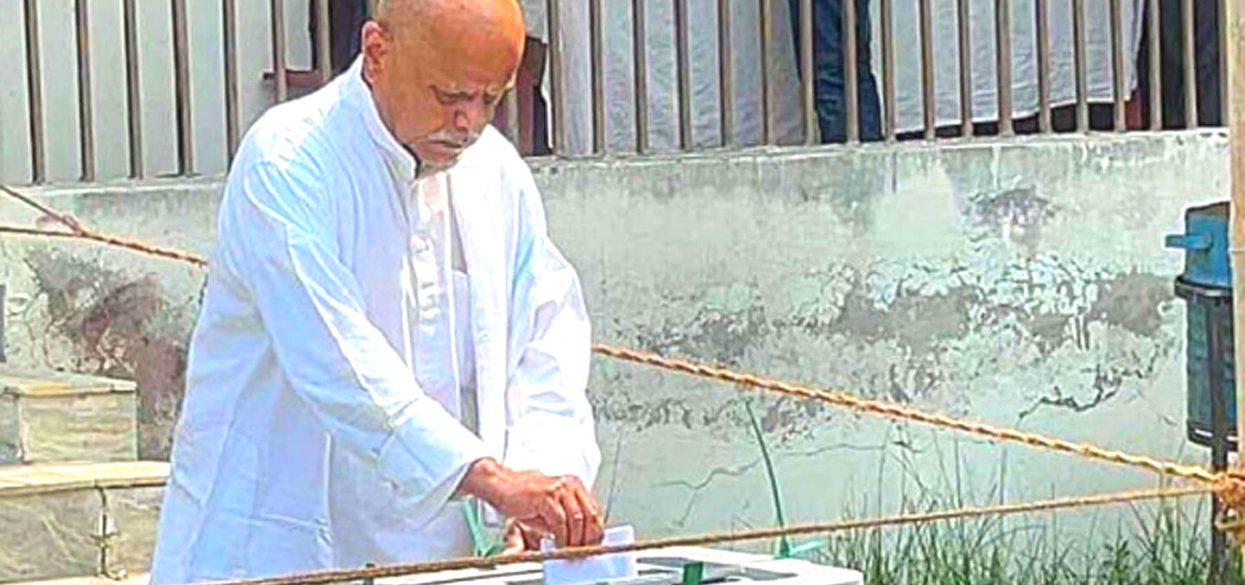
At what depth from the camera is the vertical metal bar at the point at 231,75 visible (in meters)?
6.75

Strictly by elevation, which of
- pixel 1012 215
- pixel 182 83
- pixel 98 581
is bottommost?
pixel 98 581

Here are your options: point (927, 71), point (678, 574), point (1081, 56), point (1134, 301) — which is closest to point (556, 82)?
point (927, 71)

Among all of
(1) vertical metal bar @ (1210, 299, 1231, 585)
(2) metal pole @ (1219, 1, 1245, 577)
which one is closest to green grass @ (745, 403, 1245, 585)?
(1) vertical metal bar @ (1210, 299, 1231, 585)

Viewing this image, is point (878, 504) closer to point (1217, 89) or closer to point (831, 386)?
point (831, 386)

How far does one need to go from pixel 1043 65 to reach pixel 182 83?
8.18 ft

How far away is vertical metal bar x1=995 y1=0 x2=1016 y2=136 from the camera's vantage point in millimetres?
7762

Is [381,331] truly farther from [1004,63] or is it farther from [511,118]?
[1004,63]

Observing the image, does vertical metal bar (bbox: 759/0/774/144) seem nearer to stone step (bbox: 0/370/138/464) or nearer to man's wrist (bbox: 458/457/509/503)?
stone step (bbox: 0/370/138/464)

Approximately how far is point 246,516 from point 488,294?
455 millimetres

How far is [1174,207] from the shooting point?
7.95 metres

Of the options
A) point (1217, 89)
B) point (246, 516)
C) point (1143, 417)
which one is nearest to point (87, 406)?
point (246, 516)

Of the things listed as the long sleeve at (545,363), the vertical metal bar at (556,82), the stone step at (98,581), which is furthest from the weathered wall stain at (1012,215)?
the long sleeve at (545,363)

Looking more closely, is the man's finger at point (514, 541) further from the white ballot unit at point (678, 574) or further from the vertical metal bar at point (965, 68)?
the vertical metal bar at point (965, 68)

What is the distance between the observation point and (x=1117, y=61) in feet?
26.1
